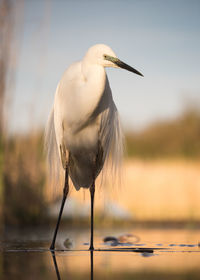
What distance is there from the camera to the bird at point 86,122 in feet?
12.3

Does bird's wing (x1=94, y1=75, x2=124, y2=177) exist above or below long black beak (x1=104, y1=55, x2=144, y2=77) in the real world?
below

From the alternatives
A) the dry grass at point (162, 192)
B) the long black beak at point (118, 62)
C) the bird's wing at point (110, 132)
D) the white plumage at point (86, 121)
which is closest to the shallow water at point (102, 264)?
the white plumage at point (86, 121)

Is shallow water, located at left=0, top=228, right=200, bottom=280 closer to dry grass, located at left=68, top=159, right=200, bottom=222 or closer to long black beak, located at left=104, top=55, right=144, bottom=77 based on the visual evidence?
long black beak, located at left=104, top=55, right=144, bottom=77

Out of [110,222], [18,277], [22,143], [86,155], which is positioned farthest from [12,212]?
[18,277]

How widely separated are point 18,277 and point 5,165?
13.8ft

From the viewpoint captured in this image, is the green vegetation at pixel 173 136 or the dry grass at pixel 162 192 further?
the green vegetation at pixel 173 136

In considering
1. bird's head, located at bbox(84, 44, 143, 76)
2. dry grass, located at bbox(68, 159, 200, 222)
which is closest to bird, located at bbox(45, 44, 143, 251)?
bird's head, located at bbox(84, 44, 143, 76)

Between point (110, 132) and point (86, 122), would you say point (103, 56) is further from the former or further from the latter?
point (110, 132)

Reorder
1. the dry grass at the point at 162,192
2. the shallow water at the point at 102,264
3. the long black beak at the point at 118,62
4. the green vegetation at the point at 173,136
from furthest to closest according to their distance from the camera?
1. the green vegetation at the point at 173,136
2. the dry grass at the point at 162,192
3. the long black beak at the point at 118,62
4. the shallow water at the point at 102,264

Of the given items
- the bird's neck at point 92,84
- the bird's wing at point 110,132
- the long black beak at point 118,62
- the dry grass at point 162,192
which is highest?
the long black beak at point 118,62

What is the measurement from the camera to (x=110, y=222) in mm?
7414

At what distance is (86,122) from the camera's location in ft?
13.0

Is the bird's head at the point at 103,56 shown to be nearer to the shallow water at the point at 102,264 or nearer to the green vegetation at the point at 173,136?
the shallow water at the point at 102,264

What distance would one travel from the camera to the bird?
3.74 m
